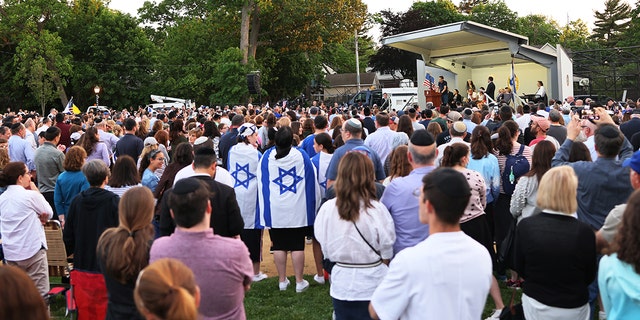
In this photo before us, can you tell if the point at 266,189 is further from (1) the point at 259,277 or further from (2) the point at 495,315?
(2) the point at 495,315

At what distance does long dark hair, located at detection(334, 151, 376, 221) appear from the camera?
4188 mm

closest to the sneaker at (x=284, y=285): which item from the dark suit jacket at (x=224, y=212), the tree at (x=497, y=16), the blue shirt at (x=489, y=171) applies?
the dark suit jacket at (x=224, y=212)

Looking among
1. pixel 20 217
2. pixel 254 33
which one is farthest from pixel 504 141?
pixel 254 33

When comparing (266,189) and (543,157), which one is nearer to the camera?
(543,157)

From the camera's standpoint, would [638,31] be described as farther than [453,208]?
Yes

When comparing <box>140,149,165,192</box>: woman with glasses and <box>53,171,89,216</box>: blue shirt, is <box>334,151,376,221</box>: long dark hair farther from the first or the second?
<box>53,171,89,216</box>: blue shirt

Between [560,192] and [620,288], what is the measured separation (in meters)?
1.06

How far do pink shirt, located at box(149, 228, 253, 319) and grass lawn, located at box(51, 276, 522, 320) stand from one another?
2.99m

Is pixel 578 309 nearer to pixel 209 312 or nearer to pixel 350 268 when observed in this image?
pixel 350 268

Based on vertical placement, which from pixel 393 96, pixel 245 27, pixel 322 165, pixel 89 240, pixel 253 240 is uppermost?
pixel 245 27

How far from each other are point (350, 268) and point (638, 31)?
54317mm

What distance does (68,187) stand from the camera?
22.4 ft

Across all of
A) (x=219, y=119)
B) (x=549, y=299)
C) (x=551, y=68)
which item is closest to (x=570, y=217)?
(x=549, y=299)

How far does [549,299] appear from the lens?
12.8ft
